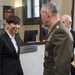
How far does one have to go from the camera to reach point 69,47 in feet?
6.25

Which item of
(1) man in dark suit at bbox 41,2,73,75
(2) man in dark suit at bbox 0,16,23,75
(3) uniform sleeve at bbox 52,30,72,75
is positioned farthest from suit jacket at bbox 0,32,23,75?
(3) uniform sleeve at bbox 52,30,72,75

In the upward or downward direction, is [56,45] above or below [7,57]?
above

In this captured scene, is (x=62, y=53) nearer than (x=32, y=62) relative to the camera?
Yes

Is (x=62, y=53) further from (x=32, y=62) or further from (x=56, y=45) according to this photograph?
(x=32, y=62)

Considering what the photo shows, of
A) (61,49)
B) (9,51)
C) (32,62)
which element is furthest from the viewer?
(32,62)

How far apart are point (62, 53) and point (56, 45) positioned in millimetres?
100

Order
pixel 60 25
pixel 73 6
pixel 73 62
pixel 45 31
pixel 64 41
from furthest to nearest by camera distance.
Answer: pixel 73 6 → pixel 45 31 → pixel 73 62 → pixel 60 25 → pixel 64 41

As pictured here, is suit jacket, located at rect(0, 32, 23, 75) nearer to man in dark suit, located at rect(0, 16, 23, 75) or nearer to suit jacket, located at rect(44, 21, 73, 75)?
man in dark suit, located at rect(0, 16, 23, 75)

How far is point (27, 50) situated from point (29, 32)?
39cm

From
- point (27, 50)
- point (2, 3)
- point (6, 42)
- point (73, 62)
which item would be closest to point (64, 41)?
point (73, 62)

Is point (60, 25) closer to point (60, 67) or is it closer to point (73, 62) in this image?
point (60, 67)

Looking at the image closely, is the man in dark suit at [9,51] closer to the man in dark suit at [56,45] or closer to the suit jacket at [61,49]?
the man in dark suit at [56,45]

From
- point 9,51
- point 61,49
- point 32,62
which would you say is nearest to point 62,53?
point 61,49

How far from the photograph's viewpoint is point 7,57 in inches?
102
